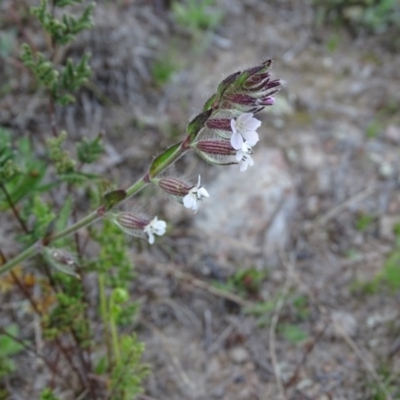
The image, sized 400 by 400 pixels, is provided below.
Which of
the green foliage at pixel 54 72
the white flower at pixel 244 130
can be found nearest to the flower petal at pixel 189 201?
the white flower at pixel 244 130

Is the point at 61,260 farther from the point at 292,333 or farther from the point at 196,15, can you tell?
the point at 196,15

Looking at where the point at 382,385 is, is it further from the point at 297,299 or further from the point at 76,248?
the point at 76,248

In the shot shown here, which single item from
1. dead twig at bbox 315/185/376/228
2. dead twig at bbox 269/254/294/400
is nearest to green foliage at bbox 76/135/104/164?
dead twig at bbox 269/254/294/400

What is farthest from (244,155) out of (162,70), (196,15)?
(196,15)

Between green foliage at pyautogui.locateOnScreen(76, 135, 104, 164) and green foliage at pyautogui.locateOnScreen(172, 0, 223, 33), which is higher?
green foliage at pyautogui.locateOnScreen(172, 0, 223, 33)

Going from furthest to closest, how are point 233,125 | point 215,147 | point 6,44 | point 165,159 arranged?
point 6,44 → point 165,159 → point 215,147 → point 233,125

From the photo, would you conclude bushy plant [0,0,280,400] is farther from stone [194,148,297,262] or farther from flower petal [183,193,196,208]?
stone [194,148,297,262]

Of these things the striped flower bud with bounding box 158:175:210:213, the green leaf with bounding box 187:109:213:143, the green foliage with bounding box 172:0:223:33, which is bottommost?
the striped flower bud with bounding box 158:175:210:213

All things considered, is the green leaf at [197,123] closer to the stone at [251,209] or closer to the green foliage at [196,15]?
the stone at [251,209]
